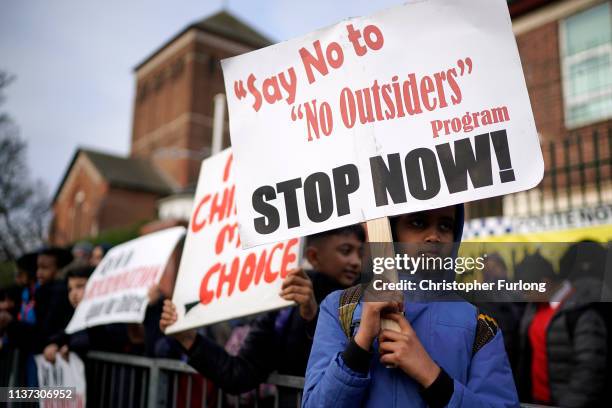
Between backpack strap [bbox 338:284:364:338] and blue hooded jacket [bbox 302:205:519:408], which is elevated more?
backpack strap [bbox 338:284:364:338]

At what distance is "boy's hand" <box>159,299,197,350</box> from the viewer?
2609mm

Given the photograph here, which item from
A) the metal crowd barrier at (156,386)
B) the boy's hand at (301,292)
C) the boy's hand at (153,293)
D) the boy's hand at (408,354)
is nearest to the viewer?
the boy's hand at (408,354)

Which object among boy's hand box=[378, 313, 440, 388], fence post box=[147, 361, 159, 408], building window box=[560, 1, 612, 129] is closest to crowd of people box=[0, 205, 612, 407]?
boy's hand box=[378, 313, 440, 388]

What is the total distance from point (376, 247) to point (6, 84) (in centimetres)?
1212

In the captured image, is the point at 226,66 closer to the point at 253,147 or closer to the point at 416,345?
the point at 253,147

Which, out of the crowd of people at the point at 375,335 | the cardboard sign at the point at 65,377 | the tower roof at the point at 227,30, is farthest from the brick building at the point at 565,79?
the tower roof at the point at 227,30

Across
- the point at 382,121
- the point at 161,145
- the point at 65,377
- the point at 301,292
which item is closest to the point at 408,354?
the point at 382,121

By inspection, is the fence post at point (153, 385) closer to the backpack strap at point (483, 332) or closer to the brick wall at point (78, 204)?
the backpack strap at point (483, 332)

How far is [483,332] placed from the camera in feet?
5.33

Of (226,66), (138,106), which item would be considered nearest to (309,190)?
(226,66)

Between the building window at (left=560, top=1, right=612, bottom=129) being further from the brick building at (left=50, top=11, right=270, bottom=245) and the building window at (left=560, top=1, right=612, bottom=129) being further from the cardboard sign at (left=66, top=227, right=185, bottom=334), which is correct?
the brick building at (left=50, top=11, right=270, bottom=245)

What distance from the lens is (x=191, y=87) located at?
42.2 m

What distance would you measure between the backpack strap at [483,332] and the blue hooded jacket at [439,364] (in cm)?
1

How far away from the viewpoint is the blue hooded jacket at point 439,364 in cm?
151
